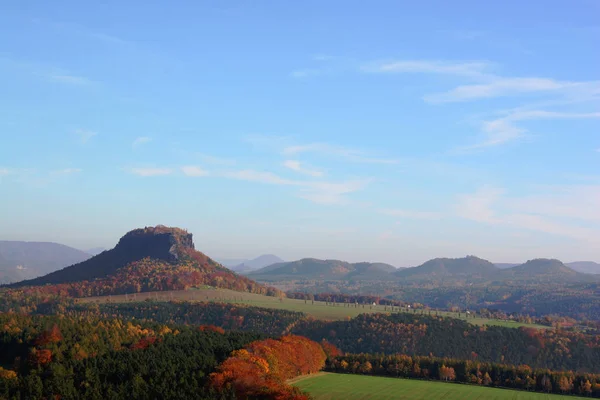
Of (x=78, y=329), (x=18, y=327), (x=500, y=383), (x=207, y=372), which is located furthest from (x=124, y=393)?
(x=500, y=383)

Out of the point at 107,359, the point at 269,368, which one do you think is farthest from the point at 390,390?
the point at 107,359

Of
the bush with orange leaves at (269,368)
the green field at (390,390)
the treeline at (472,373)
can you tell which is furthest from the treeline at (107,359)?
the treeline at (472,373)

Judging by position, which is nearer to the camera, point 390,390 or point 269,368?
point 269,368

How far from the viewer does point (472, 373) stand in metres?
175

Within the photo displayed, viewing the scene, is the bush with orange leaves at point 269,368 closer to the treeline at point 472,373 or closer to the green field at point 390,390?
the green field at point 390,390

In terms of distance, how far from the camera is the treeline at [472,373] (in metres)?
161

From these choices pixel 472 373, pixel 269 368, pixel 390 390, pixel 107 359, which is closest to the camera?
pixel 107 359

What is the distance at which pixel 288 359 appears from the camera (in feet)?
507

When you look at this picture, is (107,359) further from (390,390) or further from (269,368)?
(390,390)

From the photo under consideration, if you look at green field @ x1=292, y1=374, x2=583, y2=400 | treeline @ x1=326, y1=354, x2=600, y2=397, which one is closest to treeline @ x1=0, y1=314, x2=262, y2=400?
green field @ x1=292, y1=374, x2=583, y2=400

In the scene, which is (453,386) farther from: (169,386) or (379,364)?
(169,386)

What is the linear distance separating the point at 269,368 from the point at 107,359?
34.8 m

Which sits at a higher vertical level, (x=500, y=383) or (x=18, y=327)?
(x=18, y=327)

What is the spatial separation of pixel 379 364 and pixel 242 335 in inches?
1622
